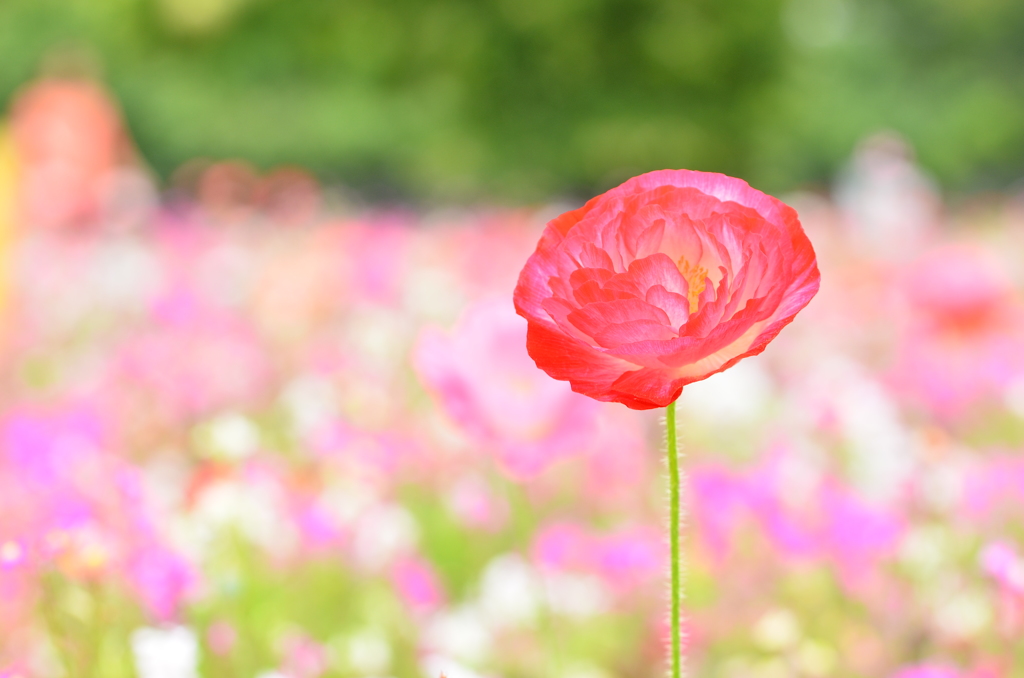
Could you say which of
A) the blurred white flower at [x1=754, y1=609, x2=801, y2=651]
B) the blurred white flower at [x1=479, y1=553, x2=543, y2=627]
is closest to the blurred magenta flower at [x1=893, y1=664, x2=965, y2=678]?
the blurred white flower at [x1=754, y1=609, x2=801, y2=651]

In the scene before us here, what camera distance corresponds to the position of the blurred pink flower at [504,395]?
4.28 feet

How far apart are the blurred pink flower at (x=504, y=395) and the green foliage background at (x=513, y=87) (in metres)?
7.65

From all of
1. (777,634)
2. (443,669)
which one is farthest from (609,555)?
(443,669)

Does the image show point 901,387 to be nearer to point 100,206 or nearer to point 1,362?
point 1,362

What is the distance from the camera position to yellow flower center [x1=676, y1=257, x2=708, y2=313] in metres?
0.71

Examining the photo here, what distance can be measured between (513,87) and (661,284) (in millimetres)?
9081

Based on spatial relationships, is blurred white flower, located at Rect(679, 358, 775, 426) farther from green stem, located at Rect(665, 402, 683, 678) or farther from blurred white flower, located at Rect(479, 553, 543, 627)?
green stem, located at Rect(665, 402, 683, 678)

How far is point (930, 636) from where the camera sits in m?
1.54

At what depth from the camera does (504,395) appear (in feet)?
4.35

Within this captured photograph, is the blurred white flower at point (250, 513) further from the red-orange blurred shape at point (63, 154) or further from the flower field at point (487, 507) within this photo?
the red-orange blurred shape at point (63, 154)

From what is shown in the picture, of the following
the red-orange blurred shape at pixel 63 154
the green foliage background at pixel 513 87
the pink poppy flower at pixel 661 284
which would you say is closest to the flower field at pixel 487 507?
the pink poppy flower at pixel 661 284

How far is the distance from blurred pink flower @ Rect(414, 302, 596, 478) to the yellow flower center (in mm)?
608

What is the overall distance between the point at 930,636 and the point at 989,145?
1808 centimetres

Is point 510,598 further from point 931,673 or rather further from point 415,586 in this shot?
point 931,673
